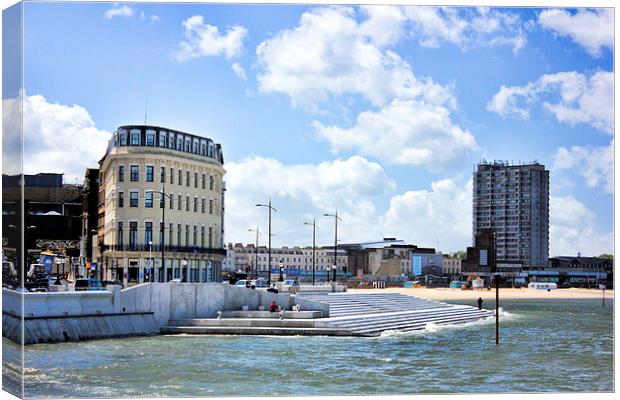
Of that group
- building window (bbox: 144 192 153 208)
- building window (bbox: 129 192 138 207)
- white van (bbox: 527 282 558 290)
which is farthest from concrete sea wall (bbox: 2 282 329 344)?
white van (bbox: 527 282 558 290)

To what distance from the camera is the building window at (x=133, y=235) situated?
49.4 m

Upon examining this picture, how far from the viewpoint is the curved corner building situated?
47.3m

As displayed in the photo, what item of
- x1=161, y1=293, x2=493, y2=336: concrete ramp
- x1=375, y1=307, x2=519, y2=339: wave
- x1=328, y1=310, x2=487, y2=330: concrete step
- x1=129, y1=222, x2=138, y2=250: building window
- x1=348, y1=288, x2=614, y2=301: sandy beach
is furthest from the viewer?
x1=348, y1=288, x2=614, y2=301: sandy beach

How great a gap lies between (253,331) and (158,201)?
11.3 meters

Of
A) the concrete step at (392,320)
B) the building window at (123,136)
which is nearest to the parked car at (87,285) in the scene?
the concrete step at (392,320)

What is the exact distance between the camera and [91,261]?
60.5 meters

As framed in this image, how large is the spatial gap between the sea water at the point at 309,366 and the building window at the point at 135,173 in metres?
12.5

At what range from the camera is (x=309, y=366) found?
28.2 m

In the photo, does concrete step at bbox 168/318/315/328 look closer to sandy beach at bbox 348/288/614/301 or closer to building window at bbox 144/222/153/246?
building window at bbox 144/222/153/246

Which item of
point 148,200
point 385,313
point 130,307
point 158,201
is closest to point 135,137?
point 148,200

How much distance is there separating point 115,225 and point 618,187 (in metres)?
32.4

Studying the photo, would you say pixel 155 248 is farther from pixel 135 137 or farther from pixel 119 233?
pixel 135 137

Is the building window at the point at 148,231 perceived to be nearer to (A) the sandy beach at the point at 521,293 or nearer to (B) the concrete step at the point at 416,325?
(B) the concrete step at the point at 416,325

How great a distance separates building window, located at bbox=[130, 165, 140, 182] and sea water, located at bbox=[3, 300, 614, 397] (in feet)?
40.9
